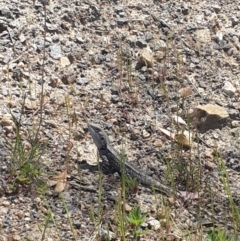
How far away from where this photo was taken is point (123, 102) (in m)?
5.33

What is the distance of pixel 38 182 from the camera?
4355mm

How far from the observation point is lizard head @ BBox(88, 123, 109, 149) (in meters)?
4.72

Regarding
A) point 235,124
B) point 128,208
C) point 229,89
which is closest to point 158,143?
point 235,124

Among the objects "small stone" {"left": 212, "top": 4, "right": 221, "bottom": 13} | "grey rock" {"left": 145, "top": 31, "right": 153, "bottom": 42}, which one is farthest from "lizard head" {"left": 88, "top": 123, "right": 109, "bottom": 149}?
"small stone" {"left": 212, "top": 4, "right": 221, "bottom": 13}

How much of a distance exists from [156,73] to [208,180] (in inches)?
52.1

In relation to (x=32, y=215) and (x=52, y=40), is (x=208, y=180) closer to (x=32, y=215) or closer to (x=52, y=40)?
(x=32, y=215)

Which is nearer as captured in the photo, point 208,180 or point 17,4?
point 208,180

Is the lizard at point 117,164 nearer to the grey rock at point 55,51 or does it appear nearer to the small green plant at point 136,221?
the small green plant at point 136,221

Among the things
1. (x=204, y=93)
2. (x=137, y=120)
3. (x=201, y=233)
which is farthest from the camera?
(x=204, y=93)

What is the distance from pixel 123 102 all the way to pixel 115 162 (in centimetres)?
75

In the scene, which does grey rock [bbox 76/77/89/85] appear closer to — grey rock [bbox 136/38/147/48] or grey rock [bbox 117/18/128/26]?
grey rock [bbox 136/38/147/48]

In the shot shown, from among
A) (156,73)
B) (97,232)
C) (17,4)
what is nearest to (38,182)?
(97,232)

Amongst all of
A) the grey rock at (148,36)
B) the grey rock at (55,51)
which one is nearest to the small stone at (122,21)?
the grey rock at (148,36)

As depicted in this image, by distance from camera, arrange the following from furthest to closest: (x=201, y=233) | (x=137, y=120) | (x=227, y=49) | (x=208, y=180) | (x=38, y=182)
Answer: (x=227, y=49), (x=137, y=120), (x=208, y=180), (x=38, y=182), (x=201, y=233)
